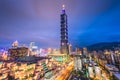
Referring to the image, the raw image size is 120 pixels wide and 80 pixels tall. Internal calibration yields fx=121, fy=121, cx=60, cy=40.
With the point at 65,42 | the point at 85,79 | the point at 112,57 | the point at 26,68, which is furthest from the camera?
the point at 65,42

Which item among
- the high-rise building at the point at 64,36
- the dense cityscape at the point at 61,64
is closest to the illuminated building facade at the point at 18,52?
the dense cityscape at the point at 61,64

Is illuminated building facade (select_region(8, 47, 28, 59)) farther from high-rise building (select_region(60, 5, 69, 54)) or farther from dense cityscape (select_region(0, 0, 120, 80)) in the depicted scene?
high-rise building (select_region(60, 5, 69, 54))

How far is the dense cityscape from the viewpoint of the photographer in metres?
27.5

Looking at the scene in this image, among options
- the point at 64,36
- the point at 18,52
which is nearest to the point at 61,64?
the point at 18,52

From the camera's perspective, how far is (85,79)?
2462cm

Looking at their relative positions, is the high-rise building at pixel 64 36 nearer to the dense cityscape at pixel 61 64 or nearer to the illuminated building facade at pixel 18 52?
the dense cityscape at pixel 61 64

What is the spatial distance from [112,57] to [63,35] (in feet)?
123

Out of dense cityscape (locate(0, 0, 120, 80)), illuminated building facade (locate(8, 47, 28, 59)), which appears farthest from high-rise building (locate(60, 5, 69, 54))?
illuminated building facade (locate(8, 47, 28, 59))

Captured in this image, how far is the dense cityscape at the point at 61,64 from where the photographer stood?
2754 centimetres

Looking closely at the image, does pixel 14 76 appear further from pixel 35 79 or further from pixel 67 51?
pixel 67 51

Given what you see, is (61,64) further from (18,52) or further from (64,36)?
(64,36)

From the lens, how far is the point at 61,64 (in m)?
48.1

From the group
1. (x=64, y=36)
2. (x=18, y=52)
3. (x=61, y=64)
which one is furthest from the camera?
(x=64, y=36)

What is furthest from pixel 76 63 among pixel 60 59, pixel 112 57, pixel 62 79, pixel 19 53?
pixel 19 53
